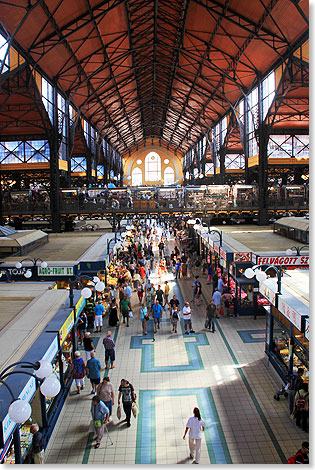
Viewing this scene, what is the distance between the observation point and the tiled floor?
7047mm

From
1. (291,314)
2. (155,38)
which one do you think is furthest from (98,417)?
(155,38)

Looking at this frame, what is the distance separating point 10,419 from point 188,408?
4.72 metres

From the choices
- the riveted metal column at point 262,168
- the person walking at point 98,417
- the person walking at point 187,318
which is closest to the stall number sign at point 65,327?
the person walking at point 98,417

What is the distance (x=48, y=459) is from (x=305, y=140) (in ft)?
107

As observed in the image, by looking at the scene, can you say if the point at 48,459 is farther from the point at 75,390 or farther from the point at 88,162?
the point at 88,162

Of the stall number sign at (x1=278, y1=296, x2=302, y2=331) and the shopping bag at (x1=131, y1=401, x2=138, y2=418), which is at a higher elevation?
the stall number sign at (x1=278, y1=296, x2=302, y2=331)

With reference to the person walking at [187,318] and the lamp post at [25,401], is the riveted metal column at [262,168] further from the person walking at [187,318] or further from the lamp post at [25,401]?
the lamp post at [25,401]

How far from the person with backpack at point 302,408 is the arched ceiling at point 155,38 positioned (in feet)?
53.2

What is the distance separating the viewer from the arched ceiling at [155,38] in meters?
20.5

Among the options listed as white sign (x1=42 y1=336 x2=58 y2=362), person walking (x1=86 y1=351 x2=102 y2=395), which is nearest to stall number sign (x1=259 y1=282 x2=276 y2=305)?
person walking (x1=86 y1=351 x2=102 y2=395)

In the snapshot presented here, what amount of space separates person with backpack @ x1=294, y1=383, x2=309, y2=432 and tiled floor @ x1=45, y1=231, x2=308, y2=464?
0.69ft

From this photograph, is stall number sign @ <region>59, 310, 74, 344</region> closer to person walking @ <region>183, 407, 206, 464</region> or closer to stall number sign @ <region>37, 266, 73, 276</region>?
person walking @ <region>183, 407, 206, 464</region>

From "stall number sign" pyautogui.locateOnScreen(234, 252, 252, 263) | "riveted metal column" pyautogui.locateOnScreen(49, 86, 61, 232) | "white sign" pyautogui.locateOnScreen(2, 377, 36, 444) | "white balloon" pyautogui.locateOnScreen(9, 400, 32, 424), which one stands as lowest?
"white sign" pyautogui.locateOnScreen(2, 377, 36, 444)

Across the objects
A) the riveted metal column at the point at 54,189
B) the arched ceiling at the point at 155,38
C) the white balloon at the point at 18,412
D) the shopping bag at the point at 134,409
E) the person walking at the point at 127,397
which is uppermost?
the arched ceiling at the point at 155,38
